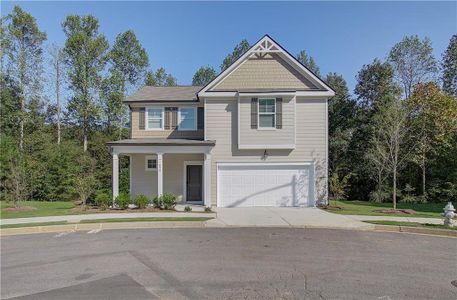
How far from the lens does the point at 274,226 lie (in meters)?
11.3

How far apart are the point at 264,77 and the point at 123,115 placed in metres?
19.9

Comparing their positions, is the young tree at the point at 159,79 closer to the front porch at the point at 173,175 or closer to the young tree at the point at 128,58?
the young tree at the point at 128,58

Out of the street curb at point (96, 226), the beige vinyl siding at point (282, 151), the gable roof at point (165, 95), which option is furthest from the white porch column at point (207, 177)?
the street curb at point (96, 226)

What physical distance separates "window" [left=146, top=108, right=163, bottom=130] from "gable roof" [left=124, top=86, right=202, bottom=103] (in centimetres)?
59

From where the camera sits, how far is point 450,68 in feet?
102

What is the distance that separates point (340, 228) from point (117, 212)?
901cm

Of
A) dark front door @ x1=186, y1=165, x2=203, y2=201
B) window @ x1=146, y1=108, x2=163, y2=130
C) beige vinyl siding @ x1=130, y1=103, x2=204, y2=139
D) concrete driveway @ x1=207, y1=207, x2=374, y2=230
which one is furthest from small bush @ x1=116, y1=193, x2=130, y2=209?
window @ x1=146, y1=108, x2=163, y2=130

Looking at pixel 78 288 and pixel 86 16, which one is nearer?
pixel 78 288

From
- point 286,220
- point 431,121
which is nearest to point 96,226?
point 286,220

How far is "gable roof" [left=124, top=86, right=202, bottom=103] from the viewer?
19562mm

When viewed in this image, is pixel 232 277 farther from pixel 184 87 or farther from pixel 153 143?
pixel 184 87

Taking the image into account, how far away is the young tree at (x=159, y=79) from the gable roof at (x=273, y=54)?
68.4ft

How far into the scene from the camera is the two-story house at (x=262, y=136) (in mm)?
17391

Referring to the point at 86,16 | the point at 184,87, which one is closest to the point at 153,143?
the point at 184,87
